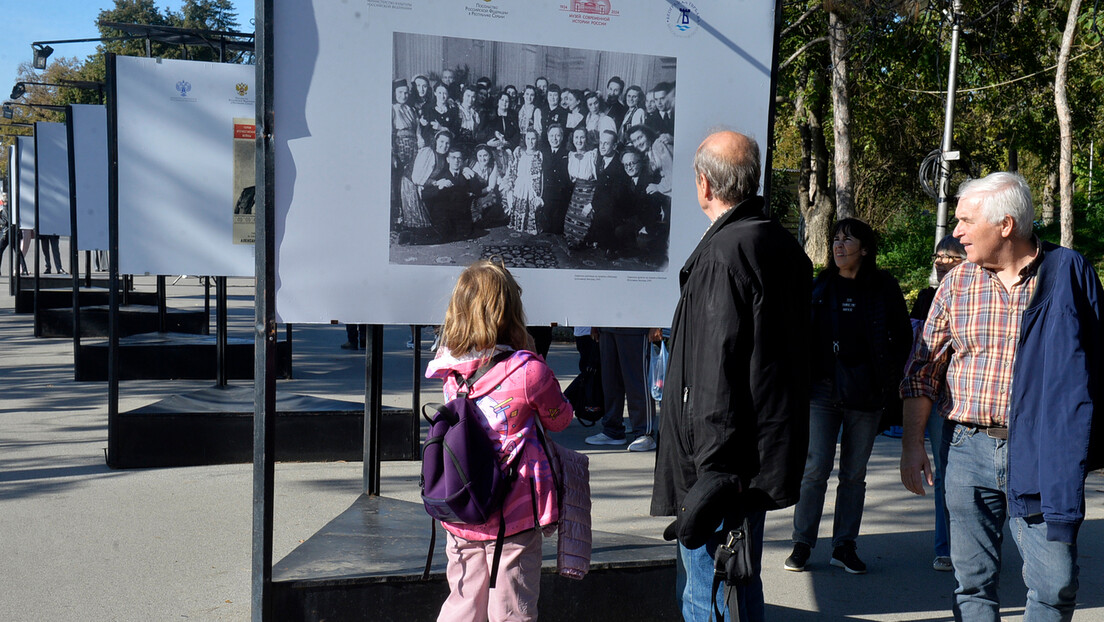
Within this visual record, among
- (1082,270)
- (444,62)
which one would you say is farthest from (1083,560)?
(444,62)

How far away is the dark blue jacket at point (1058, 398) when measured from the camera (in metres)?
2.82

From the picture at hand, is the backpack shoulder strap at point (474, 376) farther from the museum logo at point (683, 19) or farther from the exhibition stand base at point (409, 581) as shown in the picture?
the museum logo at point (683, 19)

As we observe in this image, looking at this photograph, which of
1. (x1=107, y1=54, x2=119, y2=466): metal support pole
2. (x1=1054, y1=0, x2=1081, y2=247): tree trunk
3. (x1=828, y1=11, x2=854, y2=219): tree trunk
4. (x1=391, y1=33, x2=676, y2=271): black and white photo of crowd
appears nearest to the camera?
(x1=391, y1=33, x2=676, y2=271): black and white photo of crowd

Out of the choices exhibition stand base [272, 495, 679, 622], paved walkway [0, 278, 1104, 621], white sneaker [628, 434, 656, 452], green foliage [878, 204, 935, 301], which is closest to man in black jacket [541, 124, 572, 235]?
exhibition stand base [272, 495, 679, 622]

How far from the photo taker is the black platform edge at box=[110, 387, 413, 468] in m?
6.59

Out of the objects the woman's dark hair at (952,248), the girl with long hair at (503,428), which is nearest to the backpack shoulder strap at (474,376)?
the girl with long hair at (503,428)

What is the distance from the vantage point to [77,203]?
10555 millimetres

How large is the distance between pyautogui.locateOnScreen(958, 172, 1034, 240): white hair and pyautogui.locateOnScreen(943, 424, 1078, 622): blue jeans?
700 millimetres

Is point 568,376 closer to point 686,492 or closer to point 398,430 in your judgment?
point 398,430

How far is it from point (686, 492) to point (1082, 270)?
145cm

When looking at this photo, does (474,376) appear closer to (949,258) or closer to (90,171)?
(949,258)

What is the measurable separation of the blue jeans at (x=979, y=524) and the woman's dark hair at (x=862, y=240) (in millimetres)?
1682

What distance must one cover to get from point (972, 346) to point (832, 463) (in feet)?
5.82

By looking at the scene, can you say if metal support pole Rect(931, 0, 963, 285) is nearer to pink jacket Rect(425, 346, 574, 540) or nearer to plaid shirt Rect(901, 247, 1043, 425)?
plaid shirt Rect(901, 247, 1043, 425)
